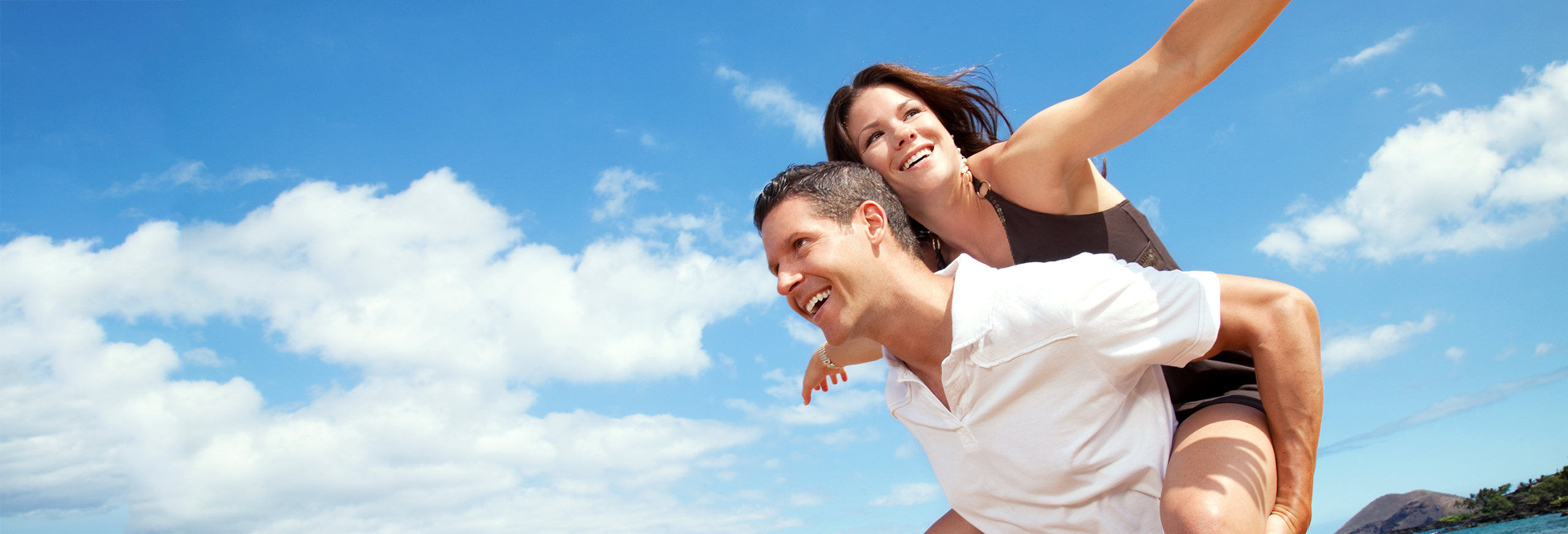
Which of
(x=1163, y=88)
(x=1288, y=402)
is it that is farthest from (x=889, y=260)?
(x=1288, y=402)

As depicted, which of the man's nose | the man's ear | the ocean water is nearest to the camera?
the man's nose

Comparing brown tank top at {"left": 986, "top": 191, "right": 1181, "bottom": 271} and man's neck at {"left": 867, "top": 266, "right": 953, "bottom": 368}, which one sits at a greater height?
brown tank top at {"left": 986, "top": 191, "right": 1181, "bottom": 271}

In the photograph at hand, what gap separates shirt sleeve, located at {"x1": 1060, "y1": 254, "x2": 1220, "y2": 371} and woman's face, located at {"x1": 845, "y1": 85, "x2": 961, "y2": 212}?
1.17 m

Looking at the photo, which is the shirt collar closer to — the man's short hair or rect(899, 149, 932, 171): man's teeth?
the man's short hair

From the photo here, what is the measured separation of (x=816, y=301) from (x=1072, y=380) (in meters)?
1.08

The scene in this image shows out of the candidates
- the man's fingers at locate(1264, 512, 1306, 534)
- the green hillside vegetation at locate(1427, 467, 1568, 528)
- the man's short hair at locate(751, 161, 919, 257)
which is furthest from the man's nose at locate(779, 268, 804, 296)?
the green hillside vegetation at locate(1427, 467, 1568, 528)

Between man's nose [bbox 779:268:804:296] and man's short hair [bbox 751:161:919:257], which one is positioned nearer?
man's nose [bbox 779:268:804:296]


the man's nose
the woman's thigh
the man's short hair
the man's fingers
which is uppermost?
the man's short hair

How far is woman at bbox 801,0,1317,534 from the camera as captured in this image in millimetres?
2795

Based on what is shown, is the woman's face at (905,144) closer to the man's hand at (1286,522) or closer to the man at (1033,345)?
the man at (1033,345)

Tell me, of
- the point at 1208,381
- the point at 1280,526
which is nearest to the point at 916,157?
the point at 1208,381

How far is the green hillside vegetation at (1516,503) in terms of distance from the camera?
230ft

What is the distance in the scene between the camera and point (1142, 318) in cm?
281

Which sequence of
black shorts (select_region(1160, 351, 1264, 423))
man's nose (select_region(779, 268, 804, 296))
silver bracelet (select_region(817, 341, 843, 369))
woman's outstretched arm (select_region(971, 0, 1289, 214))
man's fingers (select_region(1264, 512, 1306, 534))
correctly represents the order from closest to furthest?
man's fingers (select_region(1264, 512, 1306, 534)), woman's outstretched arm (select_region(971, 0, 1289, 214)), black shorts (select_region(1160, 351, 1264, 423)), man's nose (select_region(779, 268, 804, 296)), silver bracelet (select_region(817, 341, 843, 369))
